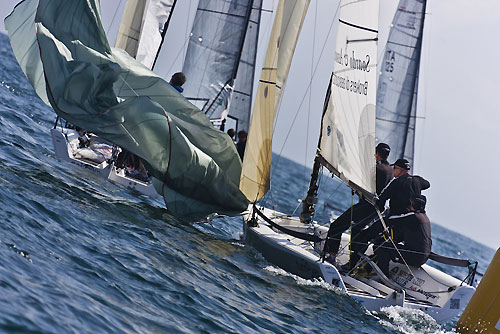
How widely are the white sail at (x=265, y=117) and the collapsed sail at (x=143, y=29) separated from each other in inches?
236

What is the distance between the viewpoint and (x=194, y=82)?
57.9 feet

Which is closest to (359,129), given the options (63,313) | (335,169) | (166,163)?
(335,169)

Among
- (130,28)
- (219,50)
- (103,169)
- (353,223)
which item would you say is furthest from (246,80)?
Result: (353,223)

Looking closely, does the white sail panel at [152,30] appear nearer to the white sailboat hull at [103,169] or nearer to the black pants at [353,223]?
the white sailboat hull at [103,169]

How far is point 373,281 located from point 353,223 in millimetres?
841

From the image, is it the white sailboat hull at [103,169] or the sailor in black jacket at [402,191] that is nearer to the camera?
the sailor in black jacket at [402,191]

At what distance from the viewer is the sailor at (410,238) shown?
1004 centimetres

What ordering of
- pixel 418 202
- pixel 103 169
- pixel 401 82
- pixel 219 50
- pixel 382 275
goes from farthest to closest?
pixel 401 82 → pixel 219 50 → pixel 103 169 → pixel 418 202 → pixel 382 275

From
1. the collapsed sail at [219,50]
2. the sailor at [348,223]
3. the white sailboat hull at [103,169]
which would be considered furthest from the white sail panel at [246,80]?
the sailor at [348,223]

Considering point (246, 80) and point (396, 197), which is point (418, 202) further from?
point (246, 80)

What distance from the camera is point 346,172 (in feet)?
34.8

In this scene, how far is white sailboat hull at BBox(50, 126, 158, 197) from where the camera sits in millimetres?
12680

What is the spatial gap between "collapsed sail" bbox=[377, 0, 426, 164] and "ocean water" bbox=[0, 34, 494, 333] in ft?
30.9

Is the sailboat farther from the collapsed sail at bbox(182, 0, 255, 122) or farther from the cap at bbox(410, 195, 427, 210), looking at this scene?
Answer: the collapsed sail at bbox(182, 0, 255, 122)
